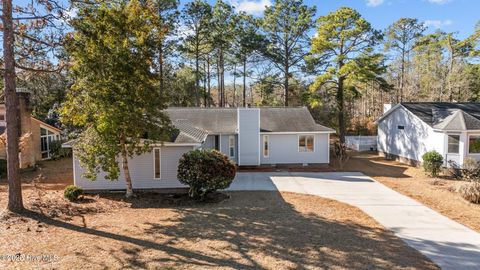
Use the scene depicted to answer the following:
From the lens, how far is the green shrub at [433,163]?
18422 millimetres

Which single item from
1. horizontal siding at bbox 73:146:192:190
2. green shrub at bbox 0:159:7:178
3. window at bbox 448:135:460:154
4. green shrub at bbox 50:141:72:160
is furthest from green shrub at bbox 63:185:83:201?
window at bbox 448:135:460:154

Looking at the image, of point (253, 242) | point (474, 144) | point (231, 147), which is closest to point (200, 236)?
point (253, 242)

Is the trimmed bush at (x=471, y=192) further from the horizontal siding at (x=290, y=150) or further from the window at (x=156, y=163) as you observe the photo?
the window at (x=156, y=163)

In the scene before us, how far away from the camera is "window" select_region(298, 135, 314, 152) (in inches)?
823

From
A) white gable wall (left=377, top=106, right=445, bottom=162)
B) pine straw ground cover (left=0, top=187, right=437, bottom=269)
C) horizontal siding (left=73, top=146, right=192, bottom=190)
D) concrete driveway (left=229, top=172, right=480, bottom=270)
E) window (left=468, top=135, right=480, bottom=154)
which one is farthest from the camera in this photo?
white gable wall (left=377, top=106, right=445, bottom=162)

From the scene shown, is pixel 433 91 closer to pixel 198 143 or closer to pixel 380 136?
pixel 380 136

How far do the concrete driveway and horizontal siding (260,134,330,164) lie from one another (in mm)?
2177

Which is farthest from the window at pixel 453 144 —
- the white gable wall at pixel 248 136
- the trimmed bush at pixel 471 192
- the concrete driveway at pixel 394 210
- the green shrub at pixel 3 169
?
the green shrub at pixel 3 169

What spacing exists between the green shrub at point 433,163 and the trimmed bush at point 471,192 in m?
4.50

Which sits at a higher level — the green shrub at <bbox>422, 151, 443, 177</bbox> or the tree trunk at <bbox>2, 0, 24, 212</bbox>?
the tree trunk at <bbox>2, 0, 24, 212</bbox>

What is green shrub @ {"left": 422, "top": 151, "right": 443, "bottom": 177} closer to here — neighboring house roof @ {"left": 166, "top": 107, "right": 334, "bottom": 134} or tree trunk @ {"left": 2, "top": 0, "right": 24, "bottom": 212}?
neighboring house roof @ {"left": 166, "top": 107, "right": 334, "bottom": 134}

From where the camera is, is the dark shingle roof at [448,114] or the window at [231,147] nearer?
the dark shingle roof at [448,114]

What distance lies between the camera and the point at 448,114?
21000 millimetres

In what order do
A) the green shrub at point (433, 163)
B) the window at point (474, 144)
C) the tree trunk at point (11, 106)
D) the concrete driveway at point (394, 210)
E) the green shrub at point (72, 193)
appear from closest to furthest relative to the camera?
the concrete driveway at point (394, 210)
the tree trunk at point (11, 106)
the green shrub at point (72, 193)
the green shrub at point (433, 163)
the window at point (474, 144)
